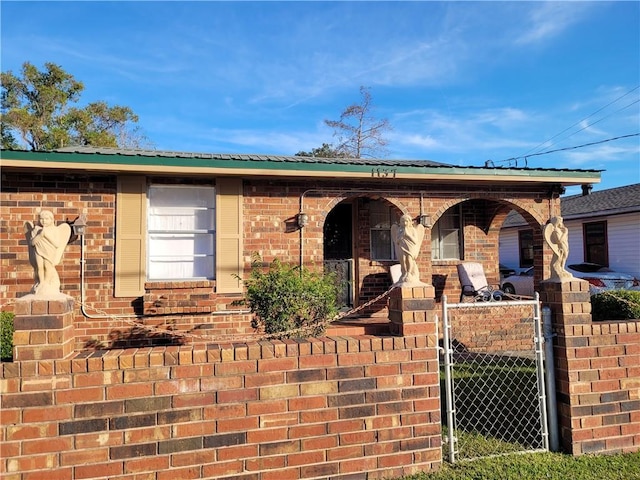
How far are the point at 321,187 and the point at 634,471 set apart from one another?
4.97 metres

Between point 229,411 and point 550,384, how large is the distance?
94.3 inches

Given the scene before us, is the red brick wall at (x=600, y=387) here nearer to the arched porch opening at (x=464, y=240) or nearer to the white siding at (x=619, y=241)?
the arched porch opening at (x=464, y=240)

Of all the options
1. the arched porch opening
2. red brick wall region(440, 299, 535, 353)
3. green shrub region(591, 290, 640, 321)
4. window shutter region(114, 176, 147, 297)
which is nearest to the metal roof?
window shutter region(114, 176, 147, 297)

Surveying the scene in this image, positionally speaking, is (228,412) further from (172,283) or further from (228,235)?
(228,235)

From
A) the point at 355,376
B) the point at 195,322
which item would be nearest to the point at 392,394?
the point at 355,376

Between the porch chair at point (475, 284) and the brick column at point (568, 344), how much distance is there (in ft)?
14.3

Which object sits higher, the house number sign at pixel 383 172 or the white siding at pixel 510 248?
the house number sign at pixel 383 172

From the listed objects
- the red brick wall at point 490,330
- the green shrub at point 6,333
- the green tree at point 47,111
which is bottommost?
the red brick wall at point 490,330

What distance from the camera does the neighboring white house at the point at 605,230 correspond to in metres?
13.9

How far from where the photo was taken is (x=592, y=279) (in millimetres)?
12570

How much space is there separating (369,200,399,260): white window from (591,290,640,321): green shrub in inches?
131

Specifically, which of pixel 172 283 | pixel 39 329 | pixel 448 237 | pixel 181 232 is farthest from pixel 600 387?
pixel 448 237

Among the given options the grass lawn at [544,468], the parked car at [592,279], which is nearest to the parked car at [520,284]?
the parked car at [592,279]

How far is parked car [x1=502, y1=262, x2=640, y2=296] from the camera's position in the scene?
12.4 meters
